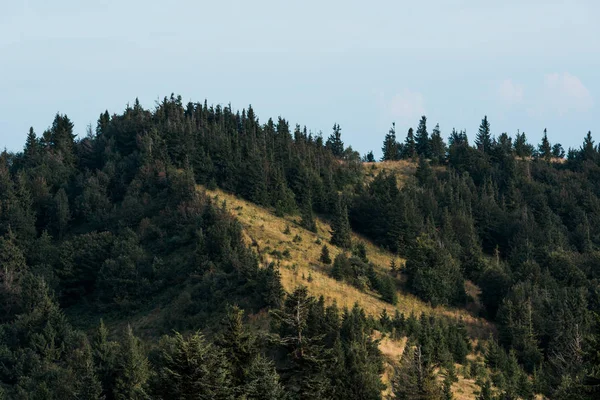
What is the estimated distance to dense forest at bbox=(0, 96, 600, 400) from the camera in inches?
Result: 1663

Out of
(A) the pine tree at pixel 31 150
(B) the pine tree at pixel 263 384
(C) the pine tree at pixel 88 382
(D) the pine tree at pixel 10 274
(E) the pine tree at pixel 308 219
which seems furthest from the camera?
(A) the pine tree at pixel 31 150

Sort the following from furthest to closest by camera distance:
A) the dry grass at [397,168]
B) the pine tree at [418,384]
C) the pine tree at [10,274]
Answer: the dry grass at [397,168]
the pine tree at [10,274]
the pine tree at [418,384]

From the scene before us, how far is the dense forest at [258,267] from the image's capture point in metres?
42.2

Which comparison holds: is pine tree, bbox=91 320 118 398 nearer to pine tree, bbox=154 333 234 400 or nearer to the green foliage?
pine tree, bbox=154 333 234 400

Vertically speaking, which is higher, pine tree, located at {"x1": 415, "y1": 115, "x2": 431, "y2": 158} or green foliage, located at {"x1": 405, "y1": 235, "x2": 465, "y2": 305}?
pine tree, located at {"x1": 415, "y1": 115, "x2": 431, "y2": 158}

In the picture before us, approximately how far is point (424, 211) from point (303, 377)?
77.5 meters

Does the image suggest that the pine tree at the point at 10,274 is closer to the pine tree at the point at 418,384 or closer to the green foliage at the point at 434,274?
the green foliage at the point at 434,274

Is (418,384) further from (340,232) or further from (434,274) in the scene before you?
(340,232)

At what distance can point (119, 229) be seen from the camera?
93312mm

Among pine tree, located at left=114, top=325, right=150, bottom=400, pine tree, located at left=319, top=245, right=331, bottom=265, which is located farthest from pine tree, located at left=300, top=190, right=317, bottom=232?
pine tree, located at left=114, top=325, right=150, bottom=400

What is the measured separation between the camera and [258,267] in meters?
74.1

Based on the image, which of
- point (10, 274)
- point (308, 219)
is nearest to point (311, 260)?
point (308, 219)

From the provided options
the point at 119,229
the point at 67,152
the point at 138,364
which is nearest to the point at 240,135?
the point at 67,152

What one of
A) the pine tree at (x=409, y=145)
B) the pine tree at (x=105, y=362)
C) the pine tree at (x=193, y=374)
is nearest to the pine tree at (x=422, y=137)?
the pine tree at (x=409, y=145)
